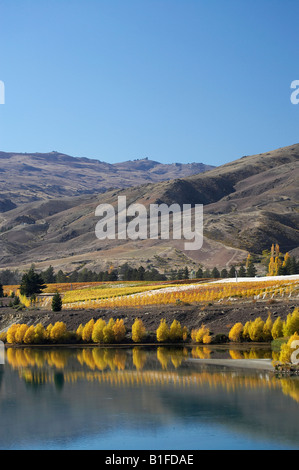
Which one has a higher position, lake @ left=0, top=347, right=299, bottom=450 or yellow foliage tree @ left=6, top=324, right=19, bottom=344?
yellow foliage tree @ left=6, top=324, right=19, bottom=344

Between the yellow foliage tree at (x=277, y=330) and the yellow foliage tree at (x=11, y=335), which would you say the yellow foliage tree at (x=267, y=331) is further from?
the yellow foliage tree at (x=11, y=335)

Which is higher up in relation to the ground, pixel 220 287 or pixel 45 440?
pixel 220 287

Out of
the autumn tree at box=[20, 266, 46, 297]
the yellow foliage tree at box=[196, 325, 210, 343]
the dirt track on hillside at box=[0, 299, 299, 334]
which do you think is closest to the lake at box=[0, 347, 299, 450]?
the yellow foliage tree at box=[196, 325, 210, 343]

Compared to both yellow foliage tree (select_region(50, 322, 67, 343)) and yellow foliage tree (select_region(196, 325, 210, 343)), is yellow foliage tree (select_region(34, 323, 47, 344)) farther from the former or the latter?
yellow foliage tree (select_region(196, 325, 210, 343))

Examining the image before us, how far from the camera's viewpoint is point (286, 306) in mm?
67062

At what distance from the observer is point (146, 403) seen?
1694 inches

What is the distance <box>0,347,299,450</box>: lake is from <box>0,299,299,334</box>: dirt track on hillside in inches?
283

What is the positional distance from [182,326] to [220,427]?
105 ft

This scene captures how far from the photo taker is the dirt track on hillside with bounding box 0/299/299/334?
67.6 m

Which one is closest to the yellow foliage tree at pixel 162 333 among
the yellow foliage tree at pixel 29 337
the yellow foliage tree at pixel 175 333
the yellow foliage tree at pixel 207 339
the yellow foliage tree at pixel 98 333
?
the yellow foliage tree at pixel 175 333

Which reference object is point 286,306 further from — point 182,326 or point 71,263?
point 71,263

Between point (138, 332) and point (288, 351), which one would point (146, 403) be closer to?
point (288, 351)

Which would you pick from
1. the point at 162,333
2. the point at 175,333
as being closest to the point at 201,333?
the point at 175,333
